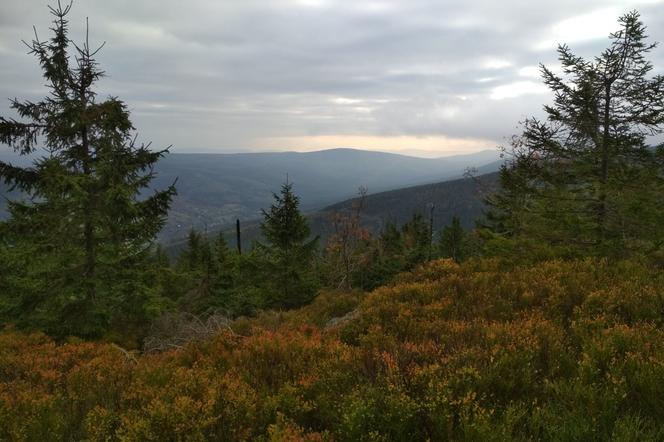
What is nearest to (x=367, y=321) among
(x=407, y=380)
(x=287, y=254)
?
(x=407, y=380)

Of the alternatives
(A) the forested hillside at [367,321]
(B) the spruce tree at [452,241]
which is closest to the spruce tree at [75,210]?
(A) the forested hillside at [367,321]

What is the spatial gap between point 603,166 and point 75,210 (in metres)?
16.3

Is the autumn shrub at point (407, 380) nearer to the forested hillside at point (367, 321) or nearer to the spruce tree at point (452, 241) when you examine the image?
the forested hillside at point (367, 321)

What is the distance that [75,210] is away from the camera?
1262cm

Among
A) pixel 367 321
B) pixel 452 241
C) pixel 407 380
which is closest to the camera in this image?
pixel 407 380

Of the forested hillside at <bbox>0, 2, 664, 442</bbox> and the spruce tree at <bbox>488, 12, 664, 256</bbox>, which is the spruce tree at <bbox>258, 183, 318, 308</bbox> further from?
the spruce tree at <bbox>488, 12, 664, 256</bbox>

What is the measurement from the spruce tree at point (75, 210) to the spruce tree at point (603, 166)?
11.8 meters

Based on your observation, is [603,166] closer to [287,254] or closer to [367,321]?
[367,321]

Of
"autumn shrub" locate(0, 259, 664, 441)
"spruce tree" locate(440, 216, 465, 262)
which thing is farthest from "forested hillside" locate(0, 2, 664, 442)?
"spruce tree" locate(440, 216, 465, 262)

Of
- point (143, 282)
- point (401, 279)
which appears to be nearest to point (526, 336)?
point (401, 279)

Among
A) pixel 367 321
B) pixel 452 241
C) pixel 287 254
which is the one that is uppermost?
pixel 367 321

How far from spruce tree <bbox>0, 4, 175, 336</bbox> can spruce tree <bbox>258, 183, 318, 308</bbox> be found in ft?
36.6

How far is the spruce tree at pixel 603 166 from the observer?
37.1 feet

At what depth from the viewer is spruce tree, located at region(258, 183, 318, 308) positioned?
82.3 feet
